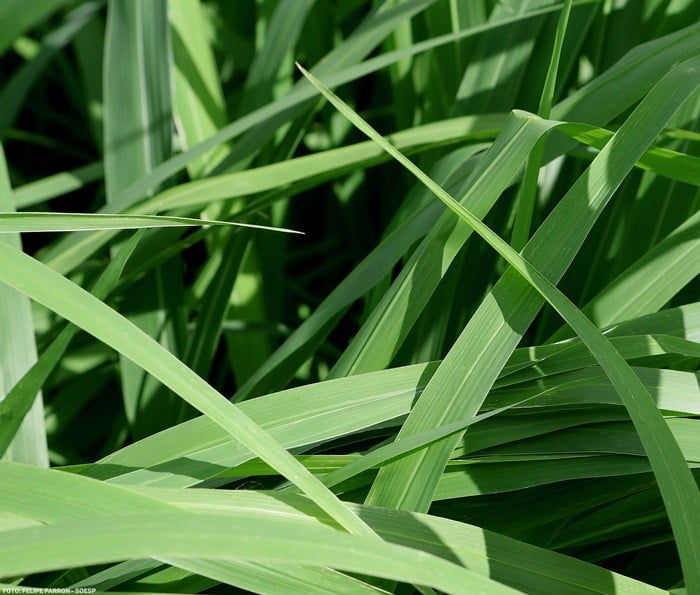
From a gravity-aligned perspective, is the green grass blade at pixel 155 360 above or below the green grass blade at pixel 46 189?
below

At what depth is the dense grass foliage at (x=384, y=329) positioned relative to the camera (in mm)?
400

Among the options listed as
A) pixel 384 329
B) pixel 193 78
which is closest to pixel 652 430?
pixel 384 329

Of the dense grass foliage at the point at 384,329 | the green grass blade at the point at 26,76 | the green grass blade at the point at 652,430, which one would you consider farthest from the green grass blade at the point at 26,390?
the green grass blade at the point at 26,76

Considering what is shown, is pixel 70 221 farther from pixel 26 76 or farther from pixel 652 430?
pixel 26 76

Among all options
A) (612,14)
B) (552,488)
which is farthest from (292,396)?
(612,14)

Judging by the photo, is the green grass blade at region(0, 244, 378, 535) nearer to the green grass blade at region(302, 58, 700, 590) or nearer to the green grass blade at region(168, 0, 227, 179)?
the green grass blade at region(302, 58, 700, 590)

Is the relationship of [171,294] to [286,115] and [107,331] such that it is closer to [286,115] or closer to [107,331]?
[286,115]

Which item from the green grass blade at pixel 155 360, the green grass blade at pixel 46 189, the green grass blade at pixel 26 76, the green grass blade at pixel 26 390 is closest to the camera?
the green grass blade at pixel 155 360

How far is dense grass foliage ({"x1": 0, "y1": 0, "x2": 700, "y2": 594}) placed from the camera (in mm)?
400

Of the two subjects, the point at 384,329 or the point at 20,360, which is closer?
the point at 384,329

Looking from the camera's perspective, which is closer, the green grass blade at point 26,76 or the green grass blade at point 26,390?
the green grass blade at point 26,390

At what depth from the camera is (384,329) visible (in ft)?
1.76

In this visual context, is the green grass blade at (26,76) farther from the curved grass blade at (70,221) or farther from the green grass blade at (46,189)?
the curved grass blade at (70,221)

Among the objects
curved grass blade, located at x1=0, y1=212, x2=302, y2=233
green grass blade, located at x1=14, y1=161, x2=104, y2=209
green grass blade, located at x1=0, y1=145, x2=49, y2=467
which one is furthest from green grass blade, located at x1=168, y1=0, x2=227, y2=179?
curved grass blade, located at x1=0, y1=212, x2=302, y2=233
